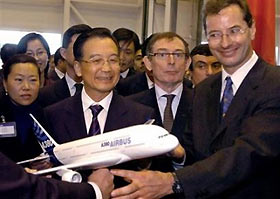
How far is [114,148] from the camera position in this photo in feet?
5.73

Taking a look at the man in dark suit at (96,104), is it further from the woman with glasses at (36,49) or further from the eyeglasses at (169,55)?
the woman with glasses at (36,49)

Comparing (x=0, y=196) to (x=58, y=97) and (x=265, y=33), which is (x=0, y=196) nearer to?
(x=58, y=97)

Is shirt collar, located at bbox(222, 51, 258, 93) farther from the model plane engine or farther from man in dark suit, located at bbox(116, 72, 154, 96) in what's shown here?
man in dark suit, located at bbox(116, 72, 154, 96)

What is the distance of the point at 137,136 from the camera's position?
Answer: 171 centimetres

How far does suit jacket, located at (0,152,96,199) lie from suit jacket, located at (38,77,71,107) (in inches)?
59.9

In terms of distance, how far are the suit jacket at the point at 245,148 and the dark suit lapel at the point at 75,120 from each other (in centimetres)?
53

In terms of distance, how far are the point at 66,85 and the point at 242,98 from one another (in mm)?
1680

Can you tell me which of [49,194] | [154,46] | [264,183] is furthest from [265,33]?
[49,194]

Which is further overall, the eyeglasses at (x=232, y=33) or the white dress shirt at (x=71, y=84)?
the white dress shirt at (x=71, y=84)

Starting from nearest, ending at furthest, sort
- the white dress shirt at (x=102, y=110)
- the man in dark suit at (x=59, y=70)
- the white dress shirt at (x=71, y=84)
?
the white dress shirt at (x=102, y=110) → the white dress shirt at (x=71, y=84) → the man in dark suit at (x=59, y=70)

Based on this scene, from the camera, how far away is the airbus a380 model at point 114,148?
1716mm

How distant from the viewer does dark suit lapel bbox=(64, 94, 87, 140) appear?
223cm

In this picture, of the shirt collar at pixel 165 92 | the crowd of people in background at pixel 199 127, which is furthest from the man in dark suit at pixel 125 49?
the crowd of people in background at pixel 199 127

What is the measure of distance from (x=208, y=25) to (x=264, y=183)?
62 cm
